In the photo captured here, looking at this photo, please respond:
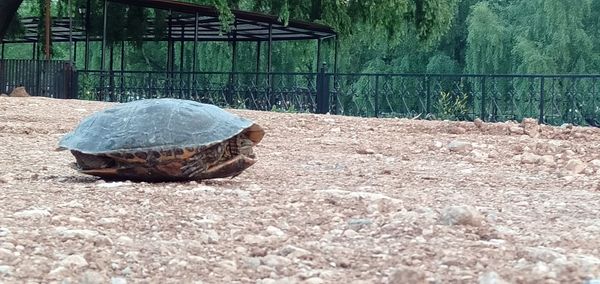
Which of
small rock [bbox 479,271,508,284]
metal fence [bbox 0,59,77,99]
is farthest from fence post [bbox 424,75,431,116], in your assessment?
small rock [bbox 479,271,508,284]

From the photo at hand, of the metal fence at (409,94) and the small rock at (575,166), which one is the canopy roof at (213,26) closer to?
the metal fence at (409,94)

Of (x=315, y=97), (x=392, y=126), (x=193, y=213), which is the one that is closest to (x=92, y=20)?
(x=315, y=97)

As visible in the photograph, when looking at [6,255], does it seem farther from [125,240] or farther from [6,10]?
[6,10]

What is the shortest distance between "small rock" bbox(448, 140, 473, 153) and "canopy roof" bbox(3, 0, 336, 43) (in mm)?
10740

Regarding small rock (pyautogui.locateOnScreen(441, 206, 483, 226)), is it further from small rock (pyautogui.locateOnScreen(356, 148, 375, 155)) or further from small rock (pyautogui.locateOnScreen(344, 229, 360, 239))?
small rock (pyautogui.locateOnScreen(356, 148, 375, 155))

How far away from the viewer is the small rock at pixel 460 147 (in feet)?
36.4

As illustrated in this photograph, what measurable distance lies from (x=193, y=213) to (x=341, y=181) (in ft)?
7.96

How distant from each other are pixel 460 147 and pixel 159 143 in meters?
5.25

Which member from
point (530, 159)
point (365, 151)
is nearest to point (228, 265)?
point (530, 159)

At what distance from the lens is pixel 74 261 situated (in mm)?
3988

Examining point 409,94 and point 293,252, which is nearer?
point 293,252

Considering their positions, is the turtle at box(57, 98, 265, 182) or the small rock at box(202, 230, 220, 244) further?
the turtle at box(57, 98, 265, 182)

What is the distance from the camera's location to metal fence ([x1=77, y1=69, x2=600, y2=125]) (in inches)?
721

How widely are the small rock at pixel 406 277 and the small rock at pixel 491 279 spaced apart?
21cm
